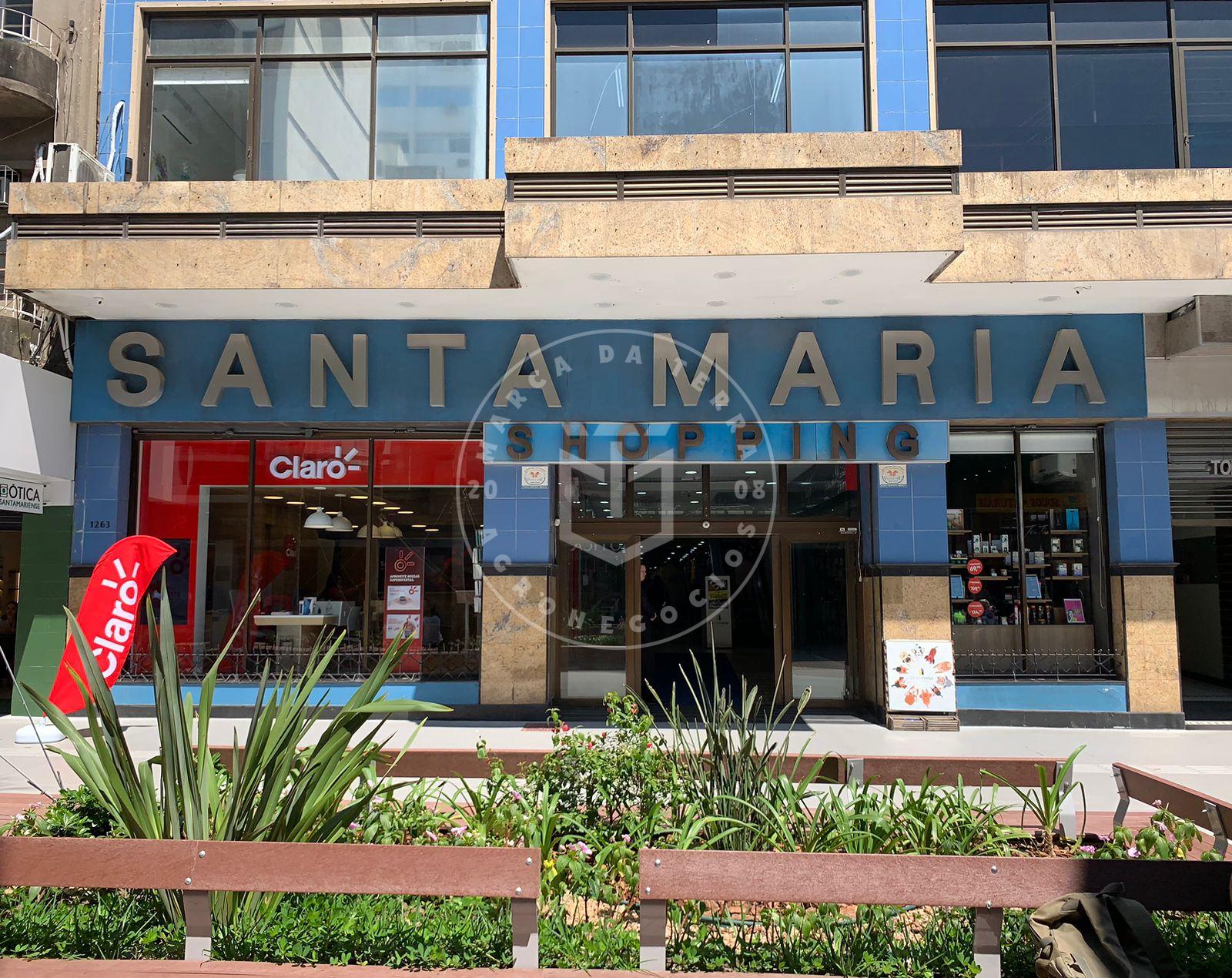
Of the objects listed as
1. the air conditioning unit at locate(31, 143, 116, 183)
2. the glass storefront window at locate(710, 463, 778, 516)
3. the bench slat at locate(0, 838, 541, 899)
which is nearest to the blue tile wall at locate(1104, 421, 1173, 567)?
the glass storefront window at locate(710, 463, 778, 516)

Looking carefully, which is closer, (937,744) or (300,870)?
(300,870)

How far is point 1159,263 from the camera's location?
10562 mm

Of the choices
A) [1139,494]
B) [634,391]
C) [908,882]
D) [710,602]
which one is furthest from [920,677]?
[908,882]

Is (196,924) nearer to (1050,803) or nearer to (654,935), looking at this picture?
(654,935)

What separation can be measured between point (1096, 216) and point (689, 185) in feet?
15.3

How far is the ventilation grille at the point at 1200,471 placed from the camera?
40.4 ft

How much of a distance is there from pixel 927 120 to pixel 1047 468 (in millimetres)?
4678

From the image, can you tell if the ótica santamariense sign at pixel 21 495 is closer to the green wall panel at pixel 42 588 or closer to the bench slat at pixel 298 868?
the green wall panel at pixel 42 588

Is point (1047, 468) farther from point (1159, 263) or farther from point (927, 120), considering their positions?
point (927, 120)

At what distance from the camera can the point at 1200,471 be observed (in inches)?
492

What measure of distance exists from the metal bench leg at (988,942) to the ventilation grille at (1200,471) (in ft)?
33.2

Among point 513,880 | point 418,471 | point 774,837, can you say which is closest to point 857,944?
point 774,837

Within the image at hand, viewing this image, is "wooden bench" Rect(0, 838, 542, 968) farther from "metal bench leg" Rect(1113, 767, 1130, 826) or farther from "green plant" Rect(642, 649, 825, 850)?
"metal bench leg" Rect(1113, 767, 1130, 826)

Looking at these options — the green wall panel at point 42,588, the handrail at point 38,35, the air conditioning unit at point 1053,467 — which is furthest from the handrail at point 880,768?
the handrail at point 38,35
